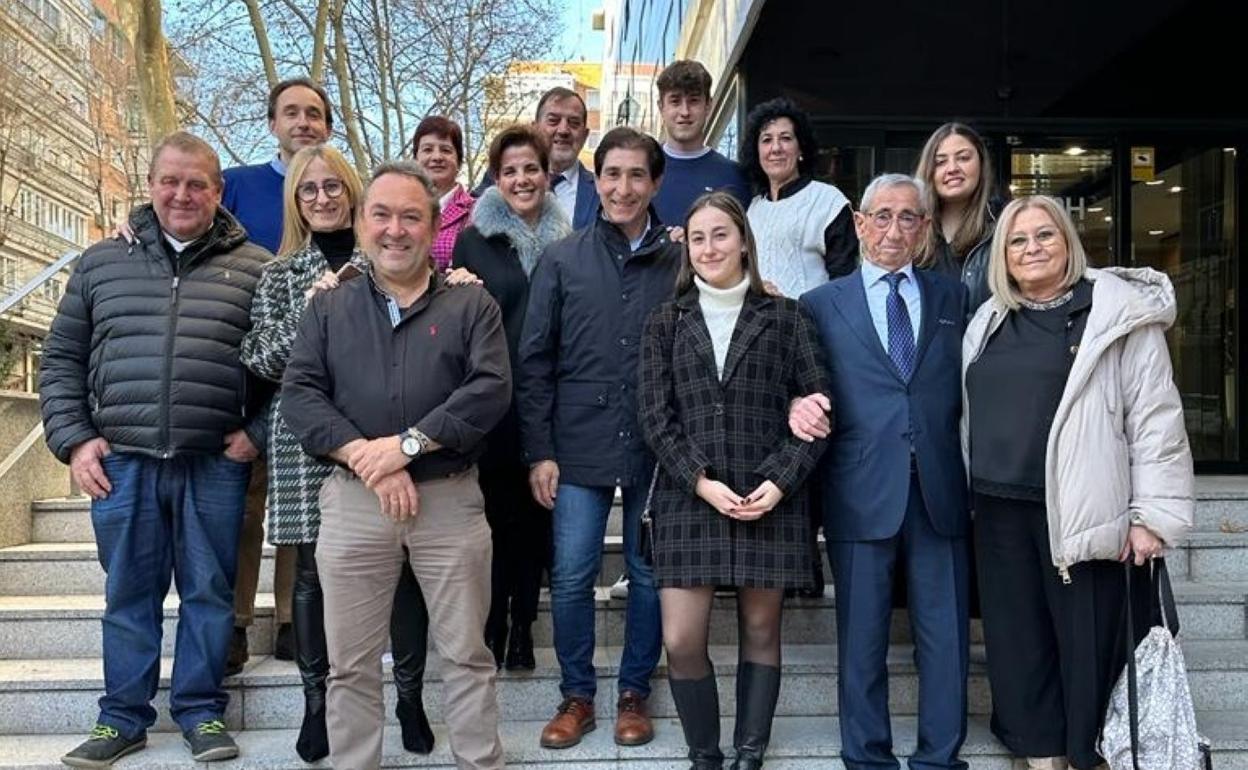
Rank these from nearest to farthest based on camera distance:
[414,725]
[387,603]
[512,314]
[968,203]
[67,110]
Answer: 1. [387,603]
2. [414,725]
3. [512,314]
4. [968,203]
5. [67,110]

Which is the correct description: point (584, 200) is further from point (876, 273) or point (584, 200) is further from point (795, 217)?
point (876, 273)

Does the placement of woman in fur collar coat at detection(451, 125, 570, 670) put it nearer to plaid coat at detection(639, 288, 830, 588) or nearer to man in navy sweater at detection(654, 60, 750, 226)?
plaid coat at detection(639, 288, 830, 588)

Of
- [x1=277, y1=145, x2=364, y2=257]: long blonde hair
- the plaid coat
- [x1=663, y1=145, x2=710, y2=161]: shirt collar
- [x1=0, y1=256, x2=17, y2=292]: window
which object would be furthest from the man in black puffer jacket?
[x1=0, y1=256, x2=17, y2=292]: window

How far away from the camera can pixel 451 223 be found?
14.7 ft

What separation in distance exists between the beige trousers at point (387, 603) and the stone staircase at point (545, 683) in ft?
1.33

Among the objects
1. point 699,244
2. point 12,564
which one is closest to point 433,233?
point 699,244

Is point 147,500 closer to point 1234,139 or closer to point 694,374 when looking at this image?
point 694,374

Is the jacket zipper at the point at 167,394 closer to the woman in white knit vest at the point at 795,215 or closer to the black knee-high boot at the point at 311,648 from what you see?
the black knee-high boot at the point at 311,648

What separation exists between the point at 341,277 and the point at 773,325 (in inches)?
58.4

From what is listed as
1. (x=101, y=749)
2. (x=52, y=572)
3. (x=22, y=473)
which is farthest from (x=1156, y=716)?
(x=22, y=473)

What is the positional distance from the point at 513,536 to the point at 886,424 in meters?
1.49

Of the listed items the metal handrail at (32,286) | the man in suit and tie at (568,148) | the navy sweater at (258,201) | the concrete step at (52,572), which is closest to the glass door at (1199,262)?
the man in suit and tie at (568,148)

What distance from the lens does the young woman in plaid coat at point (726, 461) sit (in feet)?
11.6

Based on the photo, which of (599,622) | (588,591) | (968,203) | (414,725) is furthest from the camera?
(599,622)
